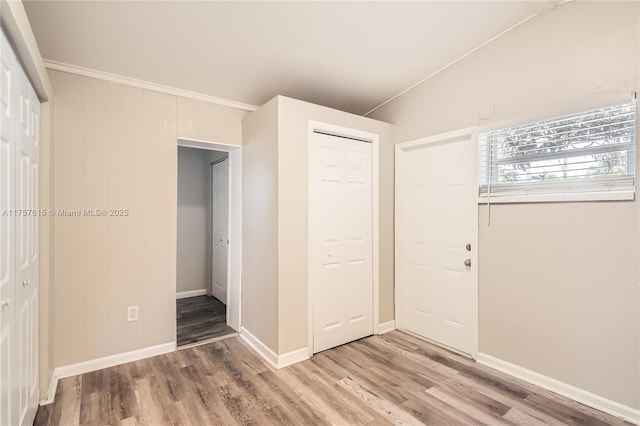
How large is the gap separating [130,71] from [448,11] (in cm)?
260

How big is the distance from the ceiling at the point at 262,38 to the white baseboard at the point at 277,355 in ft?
8.07

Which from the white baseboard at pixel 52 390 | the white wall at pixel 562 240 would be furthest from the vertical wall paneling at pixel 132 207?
the white wall at pixel 562 240

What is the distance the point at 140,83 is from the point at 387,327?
11.3 feet

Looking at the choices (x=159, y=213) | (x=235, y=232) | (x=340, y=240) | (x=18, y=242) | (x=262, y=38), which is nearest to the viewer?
(x=18, y=242)

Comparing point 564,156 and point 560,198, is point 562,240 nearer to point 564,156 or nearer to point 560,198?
point 560,198

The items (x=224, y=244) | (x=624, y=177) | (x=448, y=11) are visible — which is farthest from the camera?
(x=224, y=244)

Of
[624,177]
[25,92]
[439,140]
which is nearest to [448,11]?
[439,140]

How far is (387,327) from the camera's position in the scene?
343 cm

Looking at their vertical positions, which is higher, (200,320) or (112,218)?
(112,218)

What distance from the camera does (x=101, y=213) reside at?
2.57 meters

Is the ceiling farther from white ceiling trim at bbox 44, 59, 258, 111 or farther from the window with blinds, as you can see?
the window with blinds

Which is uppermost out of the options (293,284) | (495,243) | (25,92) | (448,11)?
(448,11)

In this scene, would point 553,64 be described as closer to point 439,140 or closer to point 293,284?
point 439,140

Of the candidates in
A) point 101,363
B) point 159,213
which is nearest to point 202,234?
point 159,213
